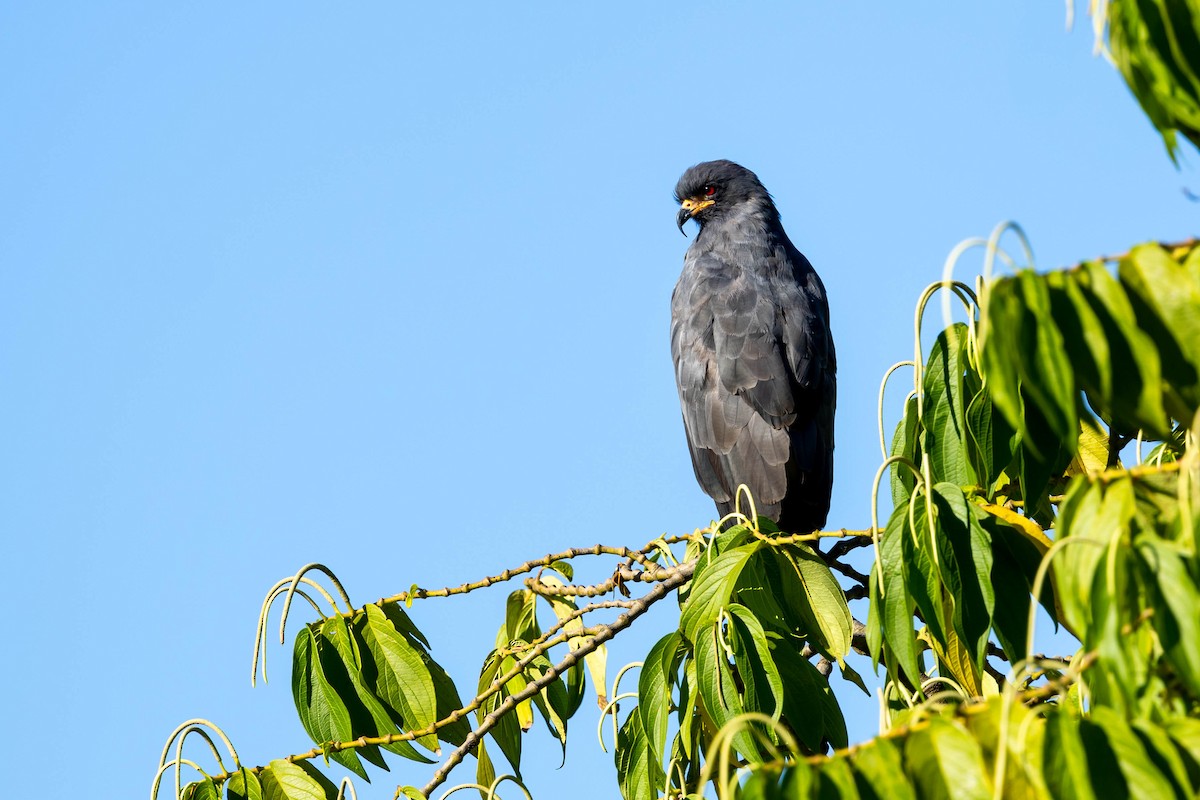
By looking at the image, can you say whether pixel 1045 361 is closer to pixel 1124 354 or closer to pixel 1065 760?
pixel 1124 354

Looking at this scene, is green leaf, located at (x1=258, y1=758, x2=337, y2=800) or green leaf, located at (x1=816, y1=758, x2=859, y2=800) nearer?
green leaf, located at (x1=816, y1=758, x2=859, y2=800)

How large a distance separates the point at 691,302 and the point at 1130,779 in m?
5.74

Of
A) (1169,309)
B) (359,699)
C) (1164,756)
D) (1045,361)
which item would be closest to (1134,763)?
(1164,756)

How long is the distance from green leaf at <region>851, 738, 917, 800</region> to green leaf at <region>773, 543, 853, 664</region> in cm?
116

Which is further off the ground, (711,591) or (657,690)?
(711,591)

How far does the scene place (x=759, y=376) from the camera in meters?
6.53

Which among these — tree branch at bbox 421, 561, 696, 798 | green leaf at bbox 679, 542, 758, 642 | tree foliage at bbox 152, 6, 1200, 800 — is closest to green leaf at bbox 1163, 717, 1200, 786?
tree foliage at bbox 152, 6, 1200, 800

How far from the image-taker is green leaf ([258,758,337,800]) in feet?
9.32

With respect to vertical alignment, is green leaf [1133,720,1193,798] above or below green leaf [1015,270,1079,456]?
below

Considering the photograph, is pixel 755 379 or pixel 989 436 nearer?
pixel 989 436

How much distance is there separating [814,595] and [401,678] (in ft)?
3.48

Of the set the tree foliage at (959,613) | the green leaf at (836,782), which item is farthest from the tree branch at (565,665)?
the green leaf at (836,782)

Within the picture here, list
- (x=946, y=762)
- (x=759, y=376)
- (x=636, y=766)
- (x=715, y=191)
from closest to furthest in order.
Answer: (x=946, y=762) → (x=636, y=766) → (x=759, y=376) → (x=715, y=191)

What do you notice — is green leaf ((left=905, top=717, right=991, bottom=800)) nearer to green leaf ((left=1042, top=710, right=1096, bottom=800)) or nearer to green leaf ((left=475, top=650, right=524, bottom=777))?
green leaf ((left=1042, top=710, right=1096, bottom=800))
